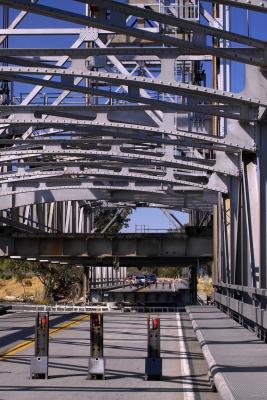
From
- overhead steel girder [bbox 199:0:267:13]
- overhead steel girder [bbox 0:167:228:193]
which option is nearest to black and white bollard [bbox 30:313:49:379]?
overhead steel girder [bbox 199:0:267:13]

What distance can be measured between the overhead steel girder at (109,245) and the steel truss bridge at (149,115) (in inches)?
80.4

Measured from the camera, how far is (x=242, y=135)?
23.0 m

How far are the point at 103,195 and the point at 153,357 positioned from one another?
27.9 meters

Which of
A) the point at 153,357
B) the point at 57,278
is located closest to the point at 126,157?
the point at 153,357

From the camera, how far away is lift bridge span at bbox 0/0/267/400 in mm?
14188

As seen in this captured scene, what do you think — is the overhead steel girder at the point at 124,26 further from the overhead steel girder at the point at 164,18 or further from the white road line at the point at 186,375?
the white road line at the point at 186,375

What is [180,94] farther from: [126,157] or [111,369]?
[126,157]

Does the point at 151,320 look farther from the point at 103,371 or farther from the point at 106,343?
the point at 106,343

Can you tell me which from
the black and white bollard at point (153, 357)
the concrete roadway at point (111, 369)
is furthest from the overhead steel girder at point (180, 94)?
the black and white bollard at point (153, 357)

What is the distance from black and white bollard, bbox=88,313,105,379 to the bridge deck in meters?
1.77

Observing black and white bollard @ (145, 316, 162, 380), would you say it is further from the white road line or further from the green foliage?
the green foliage

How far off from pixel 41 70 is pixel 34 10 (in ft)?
15.1

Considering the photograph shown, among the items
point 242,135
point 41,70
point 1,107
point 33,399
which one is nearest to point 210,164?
point 242,135

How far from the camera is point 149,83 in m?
18.3
